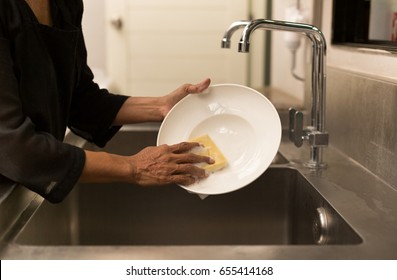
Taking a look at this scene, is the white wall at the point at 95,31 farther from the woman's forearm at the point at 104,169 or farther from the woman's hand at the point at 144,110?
the woman's forearm at the point at 104,169

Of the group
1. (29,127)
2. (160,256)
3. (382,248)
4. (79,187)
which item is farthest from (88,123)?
(382,248)

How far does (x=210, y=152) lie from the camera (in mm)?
1016

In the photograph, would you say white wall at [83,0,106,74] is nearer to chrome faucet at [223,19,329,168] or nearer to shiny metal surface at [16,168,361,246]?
shiny metal surface at [16,168,361,246]

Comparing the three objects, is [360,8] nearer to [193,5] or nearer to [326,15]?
[326,15]

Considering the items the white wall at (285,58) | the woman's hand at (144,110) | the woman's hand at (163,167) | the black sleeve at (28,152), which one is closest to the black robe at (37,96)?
the black sleeve at (28,152)

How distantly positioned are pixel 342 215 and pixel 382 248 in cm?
14

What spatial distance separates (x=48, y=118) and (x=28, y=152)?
14 cm

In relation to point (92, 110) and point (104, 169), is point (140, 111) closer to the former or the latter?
point (92, 110)

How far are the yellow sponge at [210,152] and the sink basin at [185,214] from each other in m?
0.21

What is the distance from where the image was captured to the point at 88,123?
1.20m

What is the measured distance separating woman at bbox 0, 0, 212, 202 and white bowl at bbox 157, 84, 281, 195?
43mm

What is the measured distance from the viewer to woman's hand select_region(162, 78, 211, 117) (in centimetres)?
108

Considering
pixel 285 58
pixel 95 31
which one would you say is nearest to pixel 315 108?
pixel 285 58

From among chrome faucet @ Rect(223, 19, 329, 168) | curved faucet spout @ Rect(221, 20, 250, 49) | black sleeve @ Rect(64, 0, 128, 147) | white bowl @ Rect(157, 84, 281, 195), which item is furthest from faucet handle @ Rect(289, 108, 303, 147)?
black sleeve @ Rect(64, 0, 128, 147)
